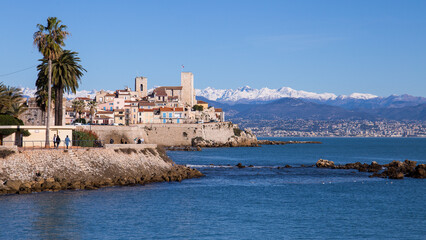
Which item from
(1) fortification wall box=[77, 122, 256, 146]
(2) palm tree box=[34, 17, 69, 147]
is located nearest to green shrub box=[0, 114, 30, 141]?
(2) palm tree box=[34, 17, 69, 147]

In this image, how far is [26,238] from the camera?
30297 millimetres

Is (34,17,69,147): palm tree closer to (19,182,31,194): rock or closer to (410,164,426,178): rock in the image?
(19,182,31,194): rock

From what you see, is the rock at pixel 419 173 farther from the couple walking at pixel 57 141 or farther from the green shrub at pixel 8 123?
the green shrub at pixel 8 123

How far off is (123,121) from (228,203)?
124 meters

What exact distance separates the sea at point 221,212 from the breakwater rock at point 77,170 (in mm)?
1480

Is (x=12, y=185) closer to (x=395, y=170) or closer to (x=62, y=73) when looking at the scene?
(x=62, y=73)

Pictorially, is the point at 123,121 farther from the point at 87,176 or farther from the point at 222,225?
the point at 222,225

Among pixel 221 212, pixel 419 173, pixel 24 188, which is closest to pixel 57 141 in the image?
pixel 24 188

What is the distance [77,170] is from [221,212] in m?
15.0

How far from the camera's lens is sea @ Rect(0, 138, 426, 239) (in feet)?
108

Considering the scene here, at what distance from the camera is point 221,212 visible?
4056cm

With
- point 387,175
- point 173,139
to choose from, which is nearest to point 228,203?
point 387,175

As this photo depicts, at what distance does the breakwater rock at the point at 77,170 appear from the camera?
149 ft

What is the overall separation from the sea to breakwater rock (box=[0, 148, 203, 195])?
148 cm
